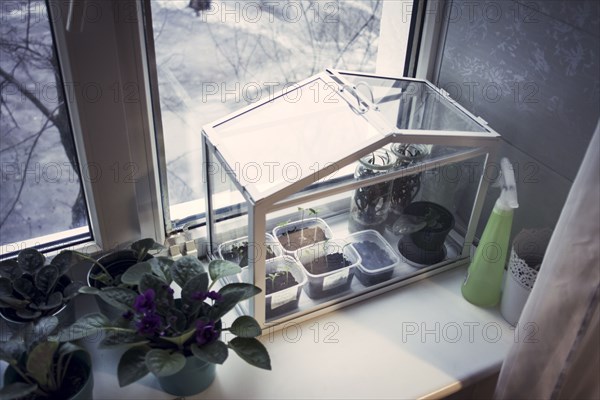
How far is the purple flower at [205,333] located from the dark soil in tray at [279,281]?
0.59ft

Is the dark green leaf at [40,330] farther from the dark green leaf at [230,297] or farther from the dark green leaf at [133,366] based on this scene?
the dark green leaf at [230,297]

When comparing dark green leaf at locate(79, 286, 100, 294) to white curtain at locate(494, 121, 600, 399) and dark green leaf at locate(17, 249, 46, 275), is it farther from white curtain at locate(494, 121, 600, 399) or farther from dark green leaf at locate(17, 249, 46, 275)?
white curtain at locate(494, 121, 600, 399)

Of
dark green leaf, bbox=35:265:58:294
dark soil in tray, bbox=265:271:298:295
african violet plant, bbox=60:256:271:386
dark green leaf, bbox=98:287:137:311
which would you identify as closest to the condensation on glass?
dark soil in tray, bbox=265:271:298:295

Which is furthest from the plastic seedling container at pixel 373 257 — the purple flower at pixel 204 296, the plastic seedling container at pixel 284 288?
the purple flower at pixel 204 296

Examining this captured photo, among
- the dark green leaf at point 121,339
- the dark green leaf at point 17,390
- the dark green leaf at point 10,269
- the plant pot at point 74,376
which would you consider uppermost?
the dark green leaf at point 10,269

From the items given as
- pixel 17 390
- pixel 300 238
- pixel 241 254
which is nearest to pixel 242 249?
pixel 241 254

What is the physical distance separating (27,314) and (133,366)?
0.23 meters

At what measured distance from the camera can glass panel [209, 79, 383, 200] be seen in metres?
1.07

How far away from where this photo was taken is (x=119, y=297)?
41.5 inches

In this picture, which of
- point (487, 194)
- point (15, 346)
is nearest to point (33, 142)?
point (15, 346)

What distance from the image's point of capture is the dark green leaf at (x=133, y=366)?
97 centimetres

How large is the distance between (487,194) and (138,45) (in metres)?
0.78

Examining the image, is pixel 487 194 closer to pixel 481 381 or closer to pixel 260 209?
pixel 481 381

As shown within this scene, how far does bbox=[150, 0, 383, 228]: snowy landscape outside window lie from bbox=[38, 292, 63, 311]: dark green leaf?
0.32 m
